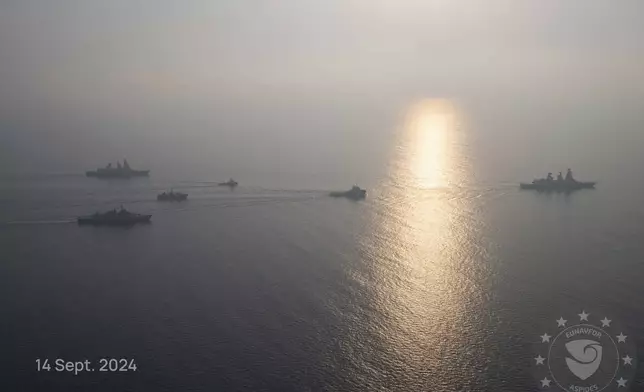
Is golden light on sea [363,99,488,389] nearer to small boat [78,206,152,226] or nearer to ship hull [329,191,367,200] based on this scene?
ship hull [329,191,367,200]

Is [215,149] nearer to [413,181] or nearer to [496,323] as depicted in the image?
[413,181]

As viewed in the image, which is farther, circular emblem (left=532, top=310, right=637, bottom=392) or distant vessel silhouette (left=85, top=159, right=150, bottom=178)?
distant vessel silhouette (left=85, top=159, right=150, bottom=178)

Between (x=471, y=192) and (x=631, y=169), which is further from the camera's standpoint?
(x=631, y=169)

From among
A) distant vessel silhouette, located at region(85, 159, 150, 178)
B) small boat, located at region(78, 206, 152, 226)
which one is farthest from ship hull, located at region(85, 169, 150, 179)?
small boat, located at region(78, 206, 152, 226)

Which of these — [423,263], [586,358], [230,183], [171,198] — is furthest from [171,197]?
[586,358]

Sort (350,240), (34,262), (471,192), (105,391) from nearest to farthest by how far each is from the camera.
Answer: (105,391) < (34,262) < (350,240) < (471,192)

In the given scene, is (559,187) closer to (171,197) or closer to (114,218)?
(171,197)

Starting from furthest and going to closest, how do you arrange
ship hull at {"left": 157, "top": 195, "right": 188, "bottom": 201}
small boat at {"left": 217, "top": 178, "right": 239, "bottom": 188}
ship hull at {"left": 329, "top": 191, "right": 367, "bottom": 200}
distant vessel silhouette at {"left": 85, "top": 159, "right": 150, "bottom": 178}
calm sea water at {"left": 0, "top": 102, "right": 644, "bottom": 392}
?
distant vessel silhouette at {"left": 85, "top": 159, "right": 150, "bottom": 178}, small boat at {"left": 217, "top": 178, "right": 239, "bottom": 188}, ship hull at {"left": 329, "top": 191, "right": 367, "bottom": 200}, ship hull at {"left": 157, "top": 195, "right": 188, "bottom": 201}, calm sea water at {"left": 0, "top": 102, "right": 644, "bottom": 392}

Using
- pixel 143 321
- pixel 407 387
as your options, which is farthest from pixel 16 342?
pixel 407 387

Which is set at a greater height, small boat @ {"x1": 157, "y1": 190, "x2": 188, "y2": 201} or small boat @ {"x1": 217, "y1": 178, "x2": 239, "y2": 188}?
small boat @ {"x1": 217, "y1": 178, "x2": 239, "y2": 188}
